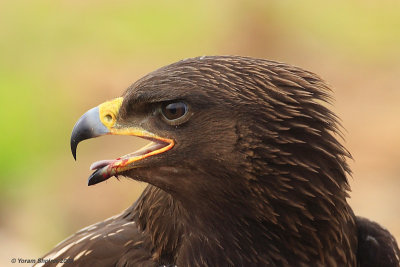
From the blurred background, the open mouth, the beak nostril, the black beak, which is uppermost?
the beak nostril

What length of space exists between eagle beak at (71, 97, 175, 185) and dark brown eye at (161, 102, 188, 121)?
0.13 m

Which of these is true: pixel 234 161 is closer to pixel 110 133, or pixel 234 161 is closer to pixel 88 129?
pixel 110 133

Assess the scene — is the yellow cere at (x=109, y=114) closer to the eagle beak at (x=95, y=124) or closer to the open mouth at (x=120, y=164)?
the eagle beak at (x=95, y=124)

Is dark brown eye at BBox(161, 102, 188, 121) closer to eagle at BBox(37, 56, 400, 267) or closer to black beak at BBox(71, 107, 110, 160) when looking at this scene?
eagle at BBox(37, 56, 400, 267)

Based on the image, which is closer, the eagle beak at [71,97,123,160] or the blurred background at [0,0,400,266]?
the eagle beak at [71,97,123,160]

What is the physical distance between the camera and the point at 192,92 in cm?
437

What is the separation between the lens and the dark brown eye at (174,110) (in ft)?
14.5

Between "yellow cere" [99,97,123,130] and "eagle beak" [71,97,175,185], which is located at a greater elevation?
"yellow cere" [99,97,123,130]

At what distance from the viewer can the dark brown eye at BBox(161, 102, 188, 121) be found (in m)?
4.41

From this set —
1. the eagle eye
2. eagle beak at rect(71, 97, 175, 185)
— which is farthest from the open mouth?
the eagle eye

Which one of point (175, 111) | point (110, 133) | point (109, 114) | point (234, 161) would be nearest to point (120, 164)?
point (110, 133)

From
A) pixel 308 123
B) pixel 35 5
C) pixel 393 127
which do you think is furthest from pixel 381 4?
pixel 308 123

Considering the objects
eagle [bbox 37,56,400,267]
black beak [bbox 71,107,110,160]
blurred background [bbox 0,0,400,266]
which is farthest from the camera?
blurred background [bbox 0,0,400,266]

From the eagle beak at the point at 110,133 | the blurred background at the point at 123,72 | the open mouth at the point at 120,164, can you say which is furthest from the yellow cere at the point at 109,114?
the blurred background at the point at 123,72
